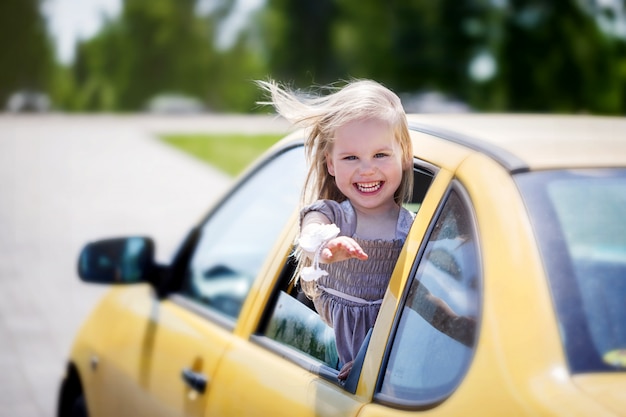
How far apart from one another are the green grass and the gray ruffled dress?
19237 mm

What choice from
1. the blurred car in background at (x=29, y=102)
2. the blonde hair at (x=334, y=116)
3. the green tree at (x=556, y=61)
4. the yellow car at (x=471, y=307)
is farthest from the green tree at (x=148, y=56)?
the blonde hair at (x=334, y=116)

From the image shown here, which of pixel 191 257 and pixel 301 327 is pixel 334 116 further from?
pixel 191 257

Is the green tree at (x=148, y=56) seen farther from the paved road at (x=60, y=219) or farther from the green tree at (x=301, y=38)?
the paved road at (x=60, y=219)

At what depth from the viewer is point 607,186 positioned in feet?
7.46

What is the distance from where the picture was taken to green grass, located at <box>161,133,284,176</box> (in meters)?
24.5

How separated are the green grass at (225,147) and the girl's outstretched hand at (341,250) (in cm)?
1946

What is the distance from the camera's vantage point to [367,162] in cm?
245

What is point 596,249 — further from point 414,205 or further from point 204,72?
point 204,72

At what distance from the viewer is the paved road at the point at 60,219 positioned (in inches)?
307

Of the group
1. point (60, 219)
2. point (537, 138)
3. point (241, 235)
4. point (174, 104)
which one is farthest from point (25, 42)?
point (537, 138)

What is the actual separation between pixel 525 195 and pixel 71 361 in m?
2.71

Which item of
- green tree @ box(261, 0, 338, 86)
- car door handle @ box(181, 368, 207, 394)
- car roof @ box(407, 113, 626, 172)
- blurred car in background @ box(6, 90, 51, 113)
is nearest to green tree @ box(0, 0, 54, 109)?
blurred car in background @ box(6, 90, 51, 113)

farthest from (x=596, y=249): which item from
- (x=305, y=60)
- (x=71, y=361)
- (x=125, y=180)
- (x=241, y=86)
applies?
(x=241, y=86)

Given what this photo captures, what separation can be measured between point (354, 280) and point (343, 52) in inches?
2781
